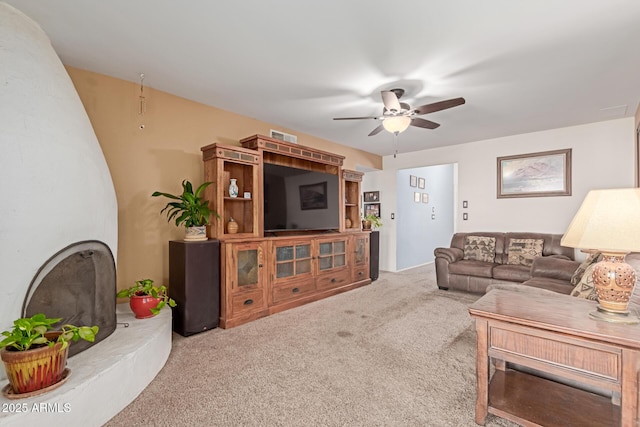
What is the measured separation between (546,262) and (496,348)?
9.03 ft

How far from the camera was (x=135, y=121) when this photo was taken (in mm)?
2967

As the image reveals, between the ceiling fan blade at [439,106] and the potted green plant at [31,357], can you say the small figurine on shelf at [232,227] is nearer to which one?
the potted green plant at [31,357]

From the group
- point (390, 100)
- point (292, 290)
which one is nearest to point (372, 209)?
point (292, 290)

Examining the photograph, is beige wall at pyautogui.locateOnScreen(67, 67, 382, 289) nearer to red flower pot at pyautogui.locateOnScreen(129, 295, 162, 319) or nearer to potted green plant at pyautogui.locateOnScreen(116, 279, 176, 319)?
potted green plant at pyautogui.locateOnScreen(116, 279, 176, 319)

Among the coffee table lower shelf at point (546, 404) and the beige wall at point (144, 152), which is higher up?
the beige wall at point (144, 152)

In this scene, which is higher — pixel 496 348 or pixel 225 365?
pixel 496 348

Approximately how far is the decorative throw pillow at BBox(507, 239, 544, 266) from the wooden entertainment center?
2437 millimetres

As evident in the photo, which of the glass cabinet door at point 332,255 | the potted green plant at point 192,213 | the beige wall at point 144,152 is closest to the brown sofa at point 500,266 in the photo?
the glass cabinet door at point 332,255

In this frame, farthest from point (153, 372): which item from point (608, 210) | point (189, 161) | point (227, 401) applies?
point (608, 210)

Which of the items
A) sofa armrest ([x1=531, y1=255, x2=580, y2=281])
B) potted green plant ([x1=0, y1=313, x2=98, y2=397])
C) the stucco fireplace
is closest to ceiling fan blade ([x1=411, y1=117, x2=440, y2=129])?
sofa armrest ([x1=531, y1=255, x2=580, y2=281])

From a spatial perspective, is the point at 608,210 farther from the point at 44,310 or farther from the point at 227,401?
the point at 44,310

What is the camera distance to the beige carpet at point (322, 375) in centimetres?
167

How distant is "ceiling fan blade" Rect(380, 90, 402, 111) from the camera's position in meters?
2.62

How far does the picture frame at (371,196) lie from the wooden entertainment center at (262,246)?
6.46 feet
